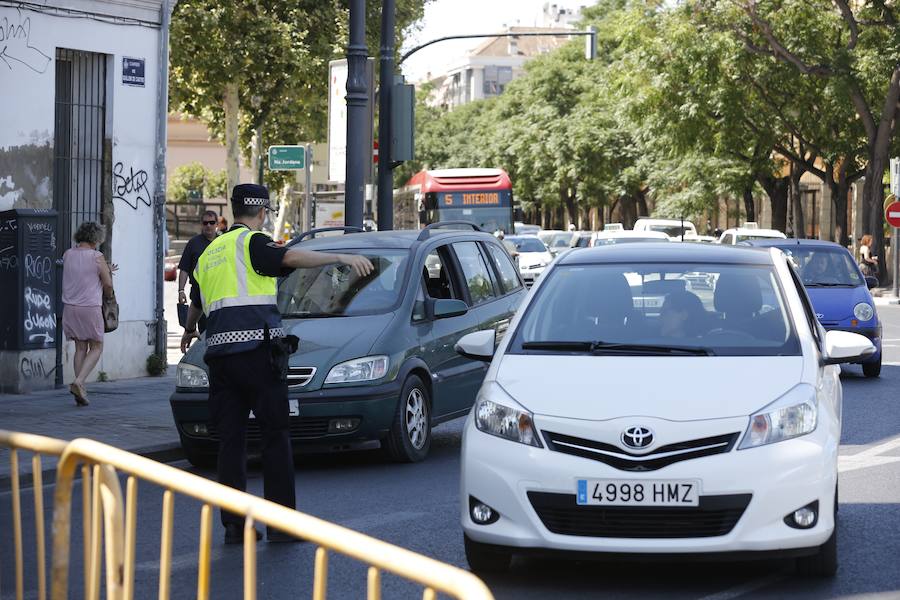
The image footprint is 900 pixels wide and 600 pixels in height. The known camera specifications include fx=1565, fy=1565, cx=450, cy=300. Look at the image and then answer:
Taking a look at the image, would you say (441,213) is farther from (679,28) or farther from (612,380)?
(612,380)

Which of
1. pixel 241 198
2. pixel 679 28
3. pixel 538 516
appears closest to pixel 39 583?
pixel 538 516

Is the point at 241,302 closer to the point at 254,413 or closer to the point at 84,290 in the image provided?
the point at 254,413

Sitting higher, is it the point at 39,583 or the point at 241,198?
the point at 241,198

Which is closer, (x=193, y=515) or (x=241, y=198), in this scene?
(x=193, y=515)

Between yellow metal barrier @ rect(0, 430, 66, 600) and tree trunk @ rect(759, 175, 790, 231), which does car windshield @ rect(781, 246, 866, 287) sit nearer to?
yellow metal barrier @ rect(0, 430, 66, 600)

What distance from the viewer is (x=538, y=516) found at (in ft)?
20.7

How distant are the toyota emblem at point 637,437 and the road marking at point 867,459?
416cm

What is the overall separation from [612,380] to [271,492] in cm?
189

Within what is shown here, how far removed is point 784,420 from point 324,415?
4.21 m

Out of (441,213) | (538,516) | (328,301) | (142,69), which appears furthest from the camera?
(441,213)

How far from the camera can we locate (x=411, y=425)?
10578mm

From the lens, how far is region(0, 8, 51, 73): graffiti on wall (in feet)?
49.3

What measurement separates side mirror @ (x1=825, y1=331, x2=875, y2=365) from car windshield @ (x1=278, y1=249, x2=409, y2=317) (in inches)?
158

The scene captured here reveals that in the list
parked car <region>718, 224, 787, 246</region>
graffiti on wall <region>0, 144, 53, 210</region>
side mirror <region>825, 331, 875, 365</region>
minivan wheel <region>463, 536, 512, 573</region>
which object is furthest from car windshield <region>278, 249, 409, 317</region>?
parked car <region>718, 224, 787, 246</region>
